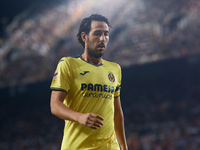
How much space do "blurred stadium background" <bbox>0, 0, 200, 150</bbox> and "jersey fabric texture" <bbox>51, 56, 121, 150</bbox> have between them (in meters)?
8.90

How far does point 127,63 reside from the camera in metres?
12.8

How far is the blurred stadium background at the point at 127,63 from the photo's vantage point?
11.9 m

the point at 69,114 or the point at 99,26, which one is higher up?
the point at 99,26

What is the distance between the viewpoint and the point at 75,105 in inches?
82.3

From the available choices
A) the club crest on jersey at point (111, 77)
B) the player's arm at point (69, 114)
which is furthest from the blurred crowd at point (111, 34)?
the player's arm at point (69, 114)

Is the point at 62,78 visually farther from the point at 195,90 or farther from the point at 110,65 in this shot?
the point at 195,90

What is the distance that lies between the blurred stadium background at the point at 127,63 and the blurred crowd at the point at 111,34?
0.04m

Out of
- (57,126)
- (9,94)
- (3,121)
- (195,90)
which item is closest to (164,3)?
(195,90)

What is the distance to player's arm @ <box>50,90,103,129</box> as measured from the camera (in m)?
1.69

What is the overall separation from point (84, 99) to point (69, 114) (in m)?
0.26

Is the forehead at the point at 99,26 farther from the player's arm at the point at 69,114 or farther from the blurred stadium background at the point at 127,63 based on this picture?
the blurred stadium background at the point at 127,63

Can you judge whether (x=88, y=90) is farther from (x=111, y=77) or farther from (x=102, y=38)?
(x=102, y=38)

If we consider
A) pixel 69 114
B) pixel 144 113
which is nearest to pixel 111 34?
pixel 144 113

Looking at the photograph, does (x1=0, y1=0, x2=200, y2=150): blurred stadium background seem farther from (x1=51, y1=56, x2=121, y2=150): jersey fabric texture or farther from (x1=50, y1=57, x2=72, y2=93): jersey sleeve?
(x1=50, y1=57, x2=72, y2=93): jersey sleeve
